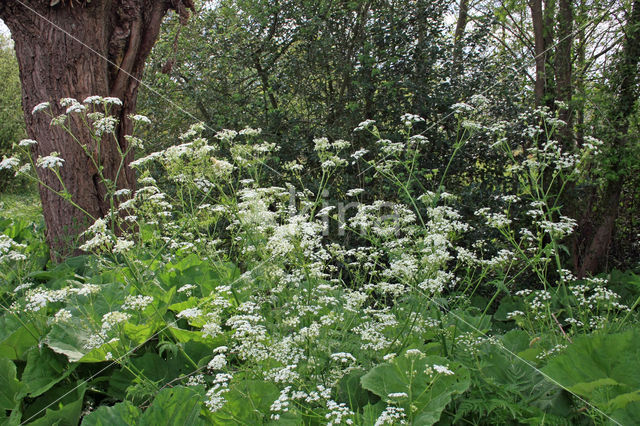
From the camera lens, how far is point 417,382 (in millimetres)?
1679

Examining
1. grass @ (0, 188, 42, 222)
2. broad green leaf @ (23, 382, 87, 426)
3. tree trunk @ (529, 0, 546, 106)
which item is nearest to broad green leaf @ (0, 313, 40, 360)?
broad green leaf @ (23, 382, 87, 426)

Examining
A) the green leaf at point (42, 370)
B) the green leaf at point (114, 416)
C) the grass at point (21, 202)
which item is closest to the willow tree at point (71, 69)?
the green leaf at point (42, 370)

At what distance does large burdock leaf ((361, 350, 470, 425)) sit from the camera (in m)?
1.54

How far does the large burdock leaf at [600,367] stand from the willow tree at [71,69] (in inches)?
122

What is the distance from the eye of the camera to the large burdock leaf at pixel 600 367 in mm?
1468

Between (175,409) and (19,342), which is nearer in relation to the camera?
(175,409)

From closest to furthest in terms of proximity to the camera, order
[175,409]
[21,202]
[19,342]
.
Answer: [175,409] < [19,342] < [21,202]

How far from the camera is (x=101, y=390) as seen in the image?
200cm

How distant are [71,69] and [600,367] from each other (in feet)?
12.2

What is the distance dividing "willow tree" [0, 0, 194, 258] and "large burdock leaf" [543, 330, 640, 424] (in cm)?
310

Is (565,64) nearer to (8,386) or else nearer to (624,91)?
(624,91)

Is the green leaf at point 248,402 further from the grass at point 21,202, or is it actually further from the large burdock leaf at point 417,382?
the grass at point 21,202

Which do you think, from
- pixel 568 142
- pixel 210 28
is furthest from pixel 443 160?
pixel 210 28

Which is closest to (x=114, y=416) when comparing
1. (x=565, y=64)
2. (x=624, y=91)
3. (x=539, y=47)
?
(x=624, y=91)
